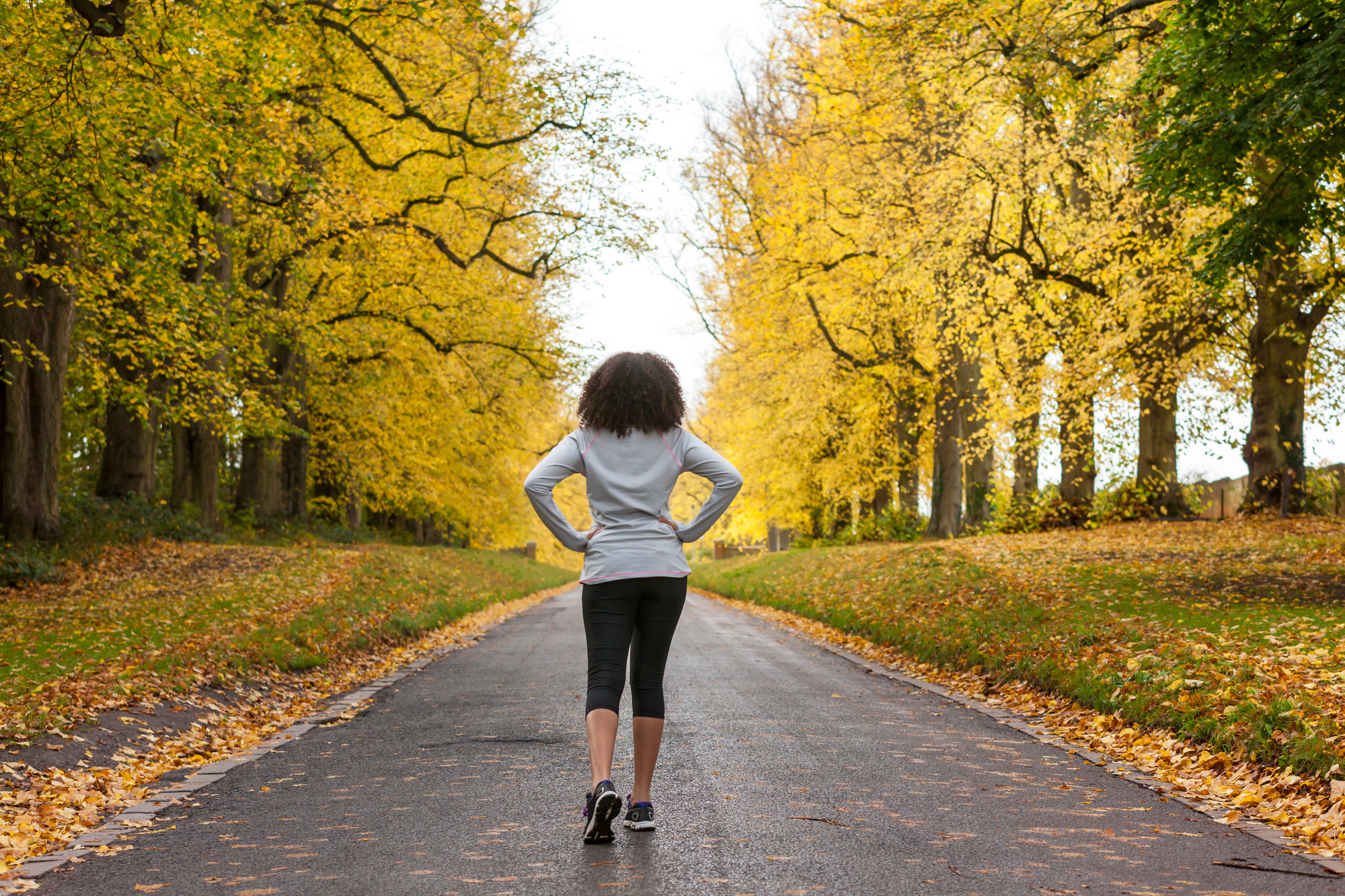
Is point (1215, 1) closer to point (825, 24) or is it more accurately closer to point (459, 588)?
point (825, 24)

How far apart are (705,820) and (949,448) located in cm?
2213

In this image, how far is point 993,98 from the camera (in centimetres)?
1756

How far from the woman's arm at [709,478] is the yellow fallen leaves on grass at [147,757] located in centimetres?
292

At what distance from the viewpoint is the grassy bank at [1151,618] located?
6.88m

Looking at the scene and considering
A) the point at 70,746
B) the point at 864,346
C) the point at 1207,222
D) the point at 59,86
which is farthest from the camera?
the point at 864,346

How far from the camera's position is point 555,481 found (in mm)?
4777

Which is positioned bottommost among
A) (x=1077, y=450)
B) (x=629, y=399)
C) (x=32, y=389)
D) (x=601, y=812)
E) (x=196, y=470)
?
(x=601, y=812)

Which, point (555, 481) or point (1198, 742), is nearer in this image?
point (555, 481)

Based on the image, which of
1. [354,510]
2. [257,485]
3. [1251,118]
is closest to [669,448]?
[1251,118]

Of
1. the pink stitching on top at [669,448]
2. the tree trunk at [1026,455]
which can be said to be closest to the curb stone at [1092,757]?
the pink stitching on top at [669,448]

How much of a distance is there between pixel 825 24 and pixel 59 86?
1437 centimetres

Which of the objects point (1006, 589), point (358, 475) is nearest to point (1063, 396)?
point (1006, 589)

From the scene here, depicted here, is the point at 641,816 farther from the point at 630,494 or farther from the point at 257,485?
the point at 257,485

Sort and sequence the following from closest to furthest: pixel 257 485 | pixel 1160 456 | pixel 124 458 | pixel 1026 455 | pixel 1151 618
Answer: pixel 1151 618
pixel 124 458
pixel 1160 456
pixel 1026 455
pixel 257 485
